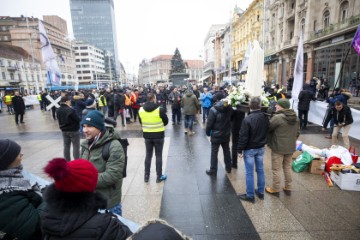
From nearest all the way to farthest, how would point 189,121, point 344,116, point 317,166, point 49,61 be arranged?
point 317,166 < point 344,116 < point 189,121 < point 49,61

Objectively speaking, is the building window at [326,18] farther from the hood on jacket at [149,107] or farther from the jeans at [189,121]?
the hood on jacket at [149,107]

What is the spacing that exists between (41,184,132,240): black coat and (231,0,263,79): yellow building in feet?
103

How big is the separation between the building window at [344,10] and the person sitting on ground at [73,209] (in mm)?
25773

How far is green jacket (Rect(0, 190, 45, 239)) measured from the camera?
1.56 metres

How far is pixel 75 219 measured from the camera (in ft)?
4.17

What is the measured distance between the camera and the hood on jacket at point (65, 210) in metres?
1.26

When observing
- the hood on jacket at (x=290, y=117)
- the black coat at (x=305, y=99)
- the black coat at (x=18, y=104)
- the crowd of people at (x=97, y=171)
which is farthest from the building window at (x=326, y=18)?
the black coat at (x=18, y=104)

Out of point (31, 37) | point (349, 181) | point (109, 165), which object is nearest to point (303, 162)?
point (349, 181)

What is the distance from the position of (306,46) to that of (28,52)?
7369cm

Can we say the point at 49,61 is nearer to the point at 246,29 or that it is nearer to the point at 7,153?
the point at 7,153

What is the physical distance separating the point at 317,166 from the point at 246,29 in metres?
47.0

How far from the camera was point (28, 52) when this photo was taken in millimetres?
64750

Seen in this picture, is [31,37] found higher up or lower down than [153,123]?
higher up

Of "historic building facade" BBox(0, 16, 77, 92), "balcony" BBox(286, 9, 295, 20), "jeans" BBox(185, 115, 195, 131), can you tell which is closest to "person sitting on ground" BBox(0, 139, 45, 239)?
"jeans" BBox(185, 115, 195, 131)
